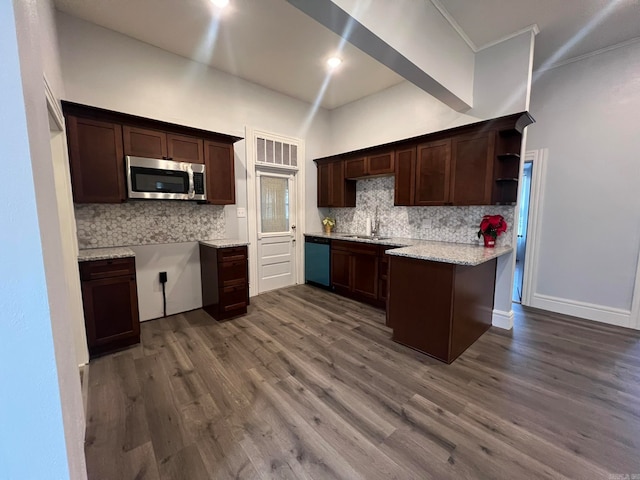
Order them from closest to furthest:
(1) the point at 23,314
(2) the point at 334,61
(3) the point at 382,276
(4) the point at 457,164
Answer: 1. (1) the point at 23,314
2. (4) the point at 457,164
3. (2) the point at 334,61
4. (3) the point at 382,276

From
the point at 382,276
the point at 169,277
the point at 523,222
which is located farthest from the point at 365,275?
the point at 523,222

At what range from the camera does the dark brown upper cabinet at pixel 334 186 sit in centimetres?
437

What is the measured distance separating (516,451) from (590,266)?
285 cm

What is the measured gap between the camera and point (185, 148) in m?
3.02

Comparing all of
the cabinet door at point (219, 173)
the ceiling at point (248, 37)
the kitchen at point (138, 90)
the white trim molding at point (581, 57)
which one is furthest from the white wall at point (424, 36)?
the cabinet door at point (219, 173)

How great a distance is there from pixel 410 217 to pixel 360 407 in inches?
109

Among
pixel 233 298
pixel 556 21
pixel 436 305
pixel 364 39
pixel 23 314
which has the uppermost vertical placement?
pixel 556 21

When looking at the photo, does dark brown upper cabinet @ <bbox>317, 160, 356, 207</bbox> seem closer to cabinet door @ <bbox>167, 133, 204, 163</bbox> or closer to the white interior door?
the white interior door

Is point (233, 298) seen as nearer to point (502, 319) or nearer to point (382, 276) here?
point (382, 276)

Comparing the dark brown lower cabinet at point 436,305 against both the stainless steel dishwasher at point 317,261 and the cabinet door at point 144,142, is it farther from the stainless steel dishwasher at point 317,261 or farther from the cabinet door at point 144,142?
the cabinet door at point 144,142

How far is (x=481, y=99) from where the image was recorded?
2885 mm

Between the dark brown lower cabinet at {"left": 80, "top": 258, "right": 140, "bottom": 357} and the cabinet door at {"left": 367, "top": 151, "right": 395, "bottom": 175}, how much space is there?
320cm

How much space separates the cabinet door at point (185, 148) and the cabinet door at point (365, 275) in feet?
7.95

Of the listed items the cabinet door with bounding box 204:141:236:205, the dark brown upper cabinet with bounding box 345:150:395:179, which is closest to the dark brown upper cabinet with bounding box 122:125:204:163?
the cabinet door with bounding box 204:141:236:205
